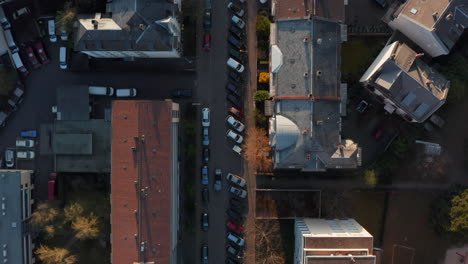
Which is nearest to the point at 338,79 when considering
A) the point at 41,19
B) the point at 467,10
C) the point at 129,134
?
the point at 467,10

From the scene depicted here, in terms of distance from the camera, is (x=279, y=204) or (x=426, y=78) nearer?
(x=426, y=78)

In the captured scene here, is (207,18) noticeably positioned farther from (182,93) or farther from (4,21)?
(4,21)

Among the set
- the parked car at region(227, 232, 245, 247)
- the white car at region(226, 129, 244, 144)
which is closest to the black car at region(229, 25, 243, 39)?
the white car at region(226, 129, 244, 144)

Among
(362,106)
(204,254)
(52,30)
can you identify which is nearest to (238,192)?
(204,254)

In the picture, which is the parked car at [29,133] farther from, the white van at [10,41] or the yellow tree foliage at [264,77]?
the yellow tree foliage at [264,77]

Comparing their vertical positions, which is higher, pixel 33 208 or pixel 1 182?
pixel 1 182

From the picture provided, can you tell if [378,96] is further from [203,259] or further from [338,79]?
[203,259]
